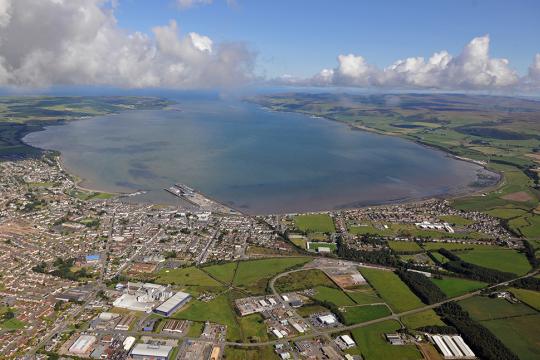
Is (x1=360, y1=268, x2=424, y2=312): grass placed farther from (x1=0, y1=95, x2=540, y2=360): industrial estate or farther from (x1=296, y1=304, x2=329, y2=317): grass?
(x1=296, y1=304, x2=329, y2=317): grass

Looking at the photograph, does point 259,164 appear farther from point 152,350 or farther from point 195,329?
point 152,350

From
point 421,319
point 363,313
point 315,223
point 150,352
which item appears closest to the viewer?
point 150,352

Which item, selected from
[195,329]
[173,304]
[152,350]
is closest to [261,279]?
[173,304]

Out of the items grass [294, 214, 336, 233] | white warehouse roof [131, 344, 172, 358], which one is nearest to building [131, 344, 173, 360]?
white warehouse roof [131, 344, 172, 358]

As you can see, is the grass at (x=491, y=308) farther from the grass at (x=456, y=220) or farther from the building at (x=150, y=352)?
the building at (x=150, y=352)

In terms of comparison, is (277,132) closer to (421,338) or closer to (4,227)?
(4,227)

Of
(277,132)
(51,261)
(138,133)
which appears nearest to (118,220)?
(51,261)

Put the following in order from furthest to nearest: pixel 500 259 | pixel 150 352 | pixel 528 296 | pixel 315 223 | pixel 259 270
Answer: pixel 315 223 < pixel 500 259 < pixel 259 270 < pixel 528 296 < pixel 150 352

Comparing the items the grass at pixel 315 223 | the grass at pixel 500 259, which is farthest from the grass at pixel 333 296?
the grass at pixel 500 259
